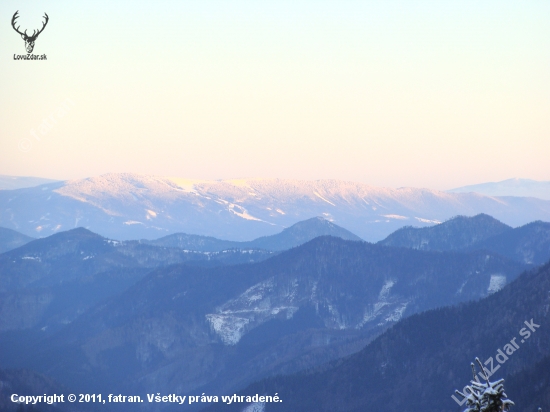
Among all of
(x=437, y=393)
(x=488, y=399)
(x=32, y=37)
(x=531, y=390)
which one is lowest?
(x=437, y=393)

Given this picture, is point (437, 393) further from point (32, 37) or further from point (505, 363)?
point (32, 37)

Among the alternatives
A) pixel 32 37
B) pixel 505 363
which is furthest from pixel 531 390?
pixel 32 37

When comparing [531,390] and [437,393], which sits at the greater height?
[531,390]

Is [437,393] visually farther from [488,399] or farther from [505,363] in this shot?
[488,399]

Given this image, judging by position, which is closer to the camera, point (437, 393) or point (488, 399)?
point (488, 399)

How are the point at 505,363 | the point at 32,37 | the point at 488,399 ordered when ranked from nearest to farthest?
1. the point at 488,399
2. the point at 32,37
3. the point at 505,363

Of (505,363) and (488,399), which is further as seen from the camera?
(505,363)

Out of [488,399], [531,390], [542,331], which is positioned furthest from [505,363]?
[488,399]

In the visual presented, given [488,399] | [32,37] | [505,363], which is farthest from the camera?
[505,363]
